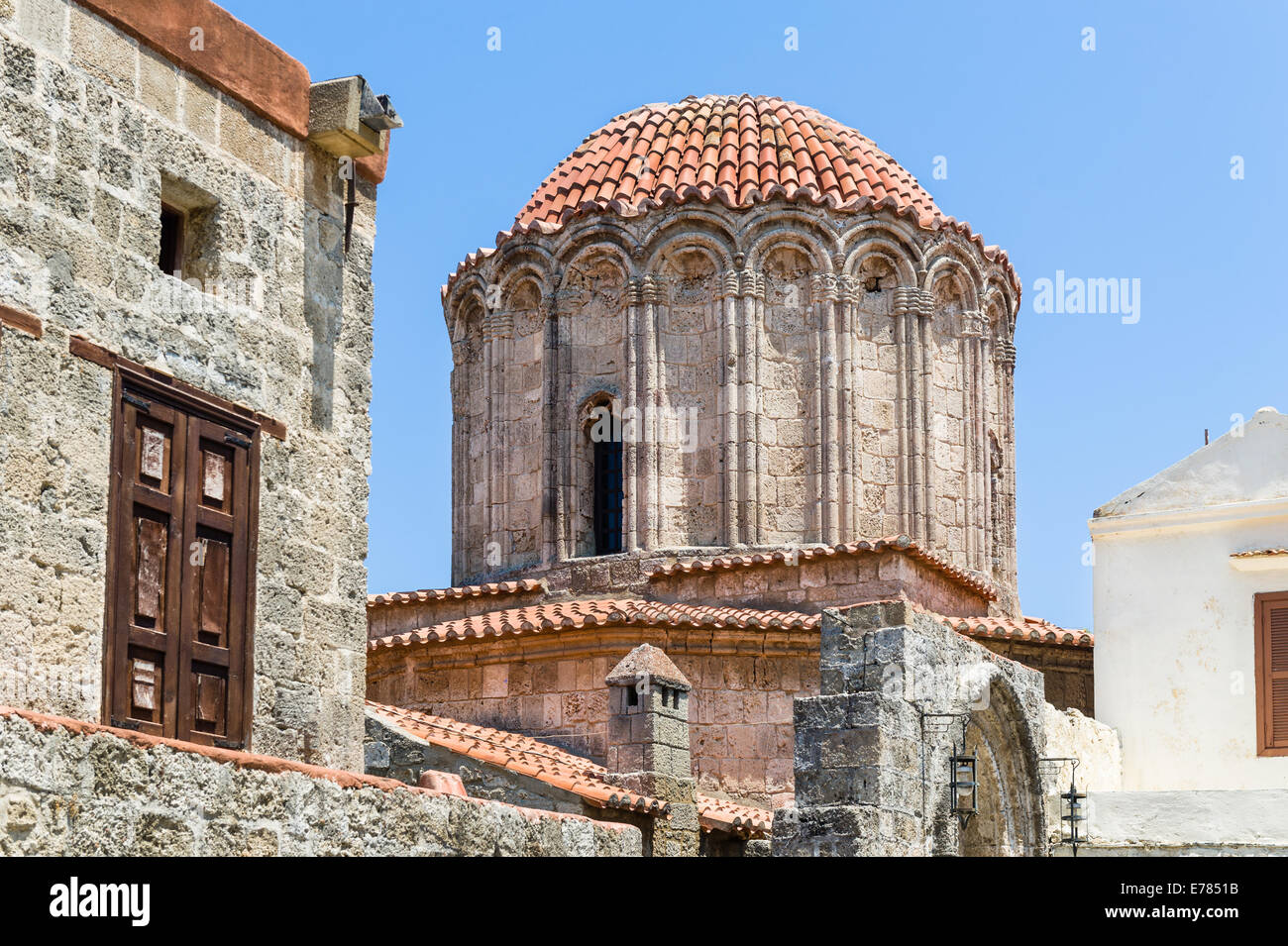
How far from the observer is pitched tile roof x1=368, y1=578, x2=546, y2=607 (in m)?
20.8

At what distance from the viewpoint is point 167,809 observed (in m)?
6.79

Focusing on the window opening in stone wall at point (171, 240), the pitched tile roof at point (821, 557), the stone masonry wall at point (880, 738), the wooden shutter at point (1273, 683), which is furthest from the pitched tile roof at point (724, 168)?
the window opening in stone wall at point (171, 240)

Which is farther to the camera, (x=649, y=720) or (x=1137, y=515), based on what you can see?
(x=1137, y=515)

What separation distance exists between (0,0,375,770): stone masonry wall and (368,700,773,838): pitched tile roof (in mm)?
6217

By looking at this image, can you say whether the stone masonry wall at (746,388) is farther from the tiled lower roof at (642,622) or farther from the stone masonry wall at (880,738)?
the stone masonry wall at (880,738)

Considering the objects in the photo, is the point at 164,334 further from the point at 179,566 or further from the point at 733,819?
the point at 733,819

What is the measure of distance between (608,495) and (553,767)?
5.77m

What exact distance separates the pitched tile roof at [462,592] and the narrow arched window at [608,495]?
44.0 inches

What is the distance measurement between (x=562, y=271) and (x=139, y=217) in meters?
13.8

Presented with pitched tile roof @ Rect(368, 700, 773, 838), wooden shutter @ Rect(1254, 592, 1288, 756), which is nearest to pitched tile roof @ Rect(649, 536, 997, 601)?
pitched tile roof @ Rect(368, 700, 773, 838)

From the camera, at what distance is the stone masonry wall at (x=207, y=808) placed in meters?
6.32

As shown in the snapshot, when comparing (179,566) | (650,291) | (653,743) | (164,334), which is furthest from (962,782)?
(650,291)
